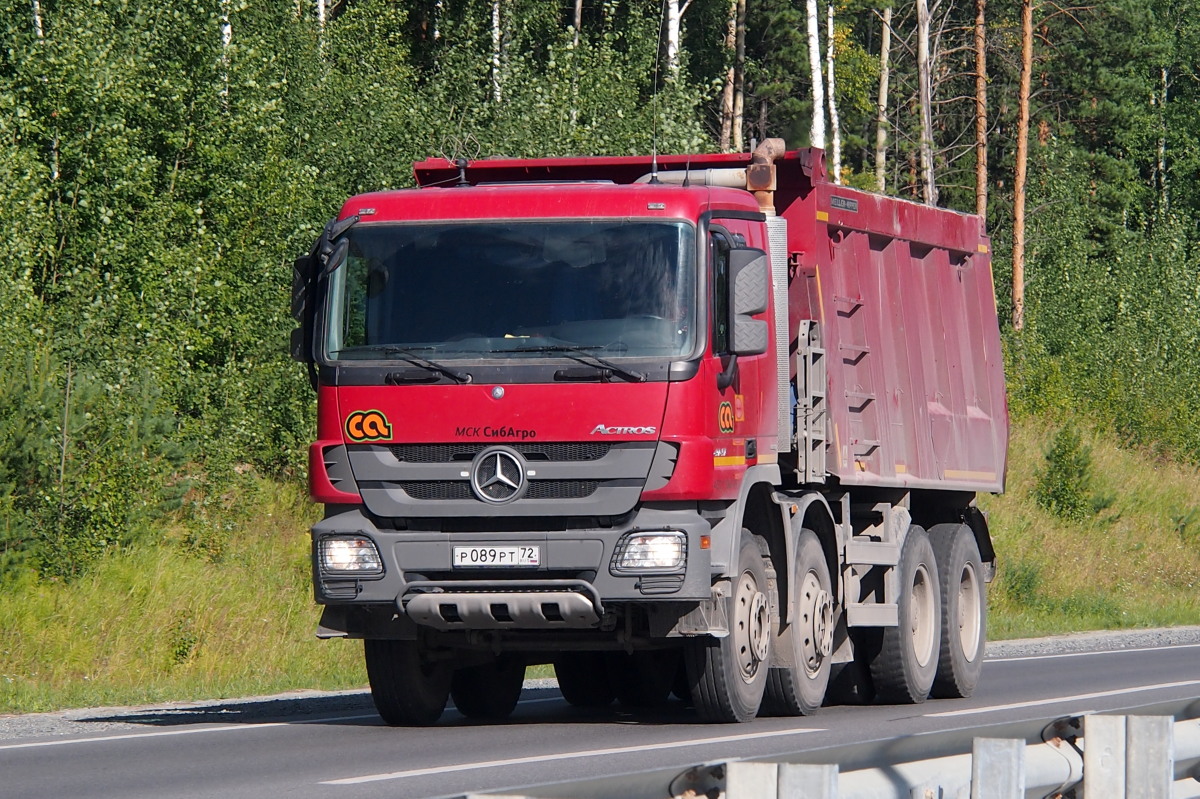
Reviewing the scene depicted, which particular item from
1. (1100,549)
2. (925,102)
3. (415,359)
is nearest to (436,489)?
(415,359)

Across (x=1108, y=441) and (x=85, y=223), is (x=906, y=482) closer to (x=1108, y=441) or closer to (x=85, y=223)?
(x=85, y=223)

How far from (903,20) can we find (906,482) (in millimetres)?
38965

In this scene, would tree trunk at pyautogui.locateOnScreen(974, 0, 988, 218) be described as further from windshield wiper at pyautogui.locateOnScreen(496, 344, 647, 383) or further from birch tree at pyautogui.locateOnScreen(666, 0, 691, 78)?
windshield wiper at pyautogui.locateOnScreen(496, 344, 647, 383)

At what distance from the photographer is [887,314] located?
579 inches

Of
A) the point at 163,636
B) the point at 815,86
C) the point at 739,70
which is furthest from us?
the point at 739,70

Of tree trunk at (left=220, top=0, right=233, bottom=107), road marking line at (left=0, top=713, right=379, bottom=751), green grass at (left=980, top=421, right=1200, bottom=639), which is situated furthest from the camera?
green grass at (left=980, top=421, right=1200, bottom=639)

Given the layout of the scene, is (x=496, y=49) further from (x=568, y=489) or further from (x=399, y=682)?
(x=568, y=489)

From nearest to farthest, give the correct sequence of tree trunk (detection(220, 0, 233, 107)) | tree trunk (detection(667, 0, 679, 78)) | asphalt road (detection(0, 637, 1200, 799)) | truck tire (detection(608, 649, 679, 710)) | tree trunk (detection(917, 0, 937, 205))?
1. asphalt road (detection(0, 637, 1200, 799))
2. truck tire (detection(608, 649, 679, 710))
3. tree trunk (detection(220, 0, 233, 107))
4. tree trunk (detection(667, 0, 679, 78))
5. tree trunk (detection(917, 0, 937, 205))

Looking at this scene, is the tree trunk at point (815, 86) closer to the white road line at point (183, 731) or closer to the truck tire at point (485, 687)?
the truck tire at point (485, 687)

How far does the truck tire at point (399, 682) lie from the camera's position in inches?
488

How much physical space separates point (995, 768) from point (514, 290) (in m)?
6.29

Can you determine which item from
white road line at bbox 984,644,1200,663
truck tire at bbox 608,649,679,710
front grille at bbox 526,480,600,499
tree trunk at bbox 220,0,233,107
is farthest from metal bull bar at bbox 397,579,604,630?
tree trunk at bbox 220,0,233,107

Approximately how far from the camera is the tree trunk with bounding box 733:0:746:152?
161 ft

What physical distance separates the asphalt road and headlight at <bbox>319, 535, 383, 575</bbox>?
1.00 meters
